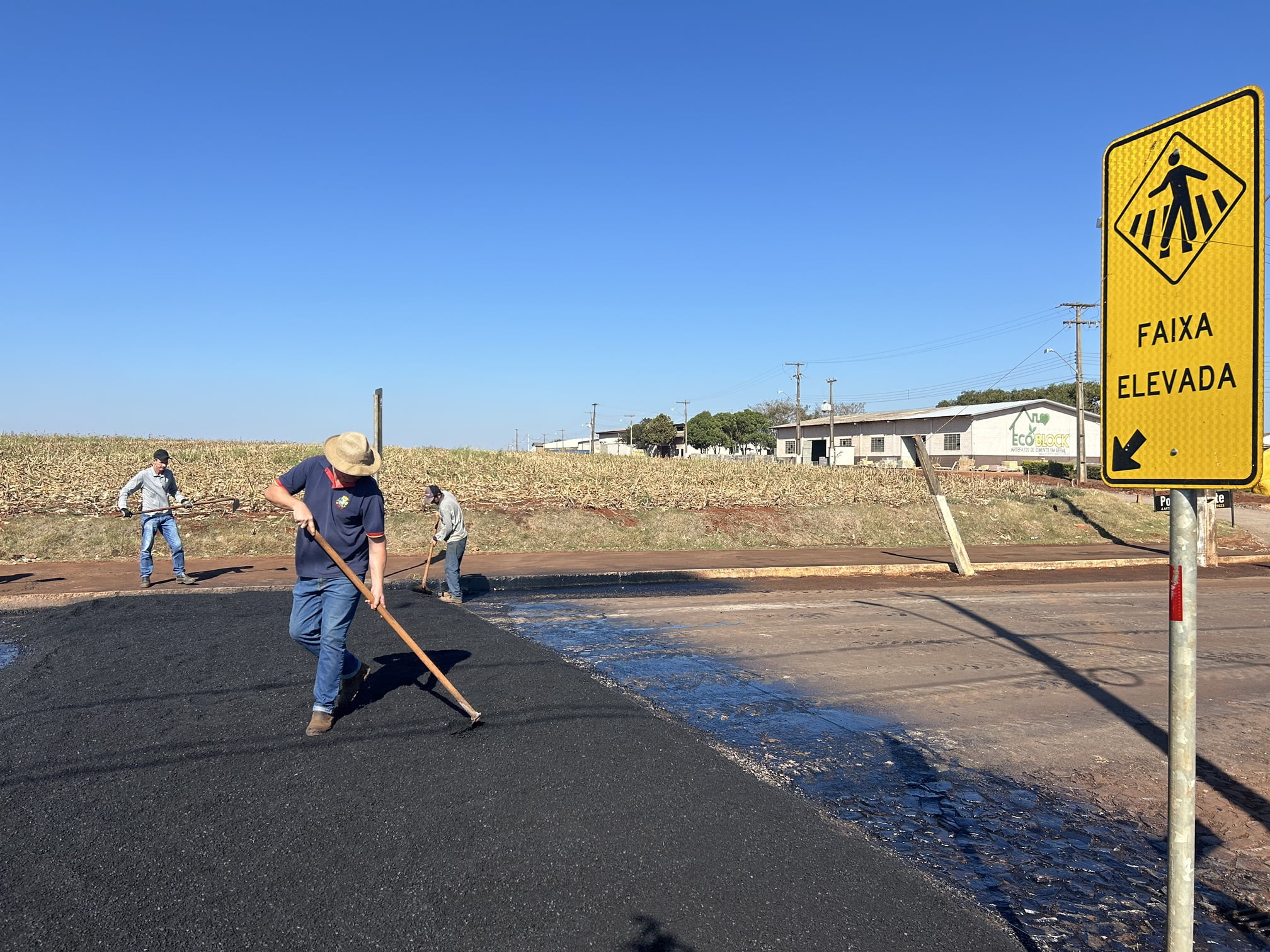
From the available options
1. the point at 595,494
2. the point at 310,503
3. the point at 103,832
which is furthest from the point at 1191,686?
the point at 595,494

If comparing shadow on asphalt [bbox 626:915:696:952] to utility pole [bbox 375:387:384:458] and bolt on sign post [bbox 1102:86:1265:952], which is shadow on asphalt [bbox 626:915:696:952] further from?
utility pole [bbox 375:387:384:458]

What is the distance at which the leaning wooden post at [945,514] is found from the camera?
15562 millimetres

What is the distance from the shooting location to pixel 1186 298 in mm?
2717

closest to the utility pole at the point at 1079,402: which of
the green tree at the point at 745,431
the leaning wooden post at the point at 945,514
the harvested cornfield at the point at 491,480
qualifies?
the harvested cornfield at the point at 491,480

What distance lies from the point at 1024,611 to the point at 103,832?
1076 centimetres

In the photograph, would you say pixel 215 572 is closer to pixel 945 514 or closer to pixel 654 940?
pixel 945 514

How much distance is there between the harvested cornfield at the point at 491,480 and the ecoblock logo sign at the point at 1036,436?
2706 centimetres

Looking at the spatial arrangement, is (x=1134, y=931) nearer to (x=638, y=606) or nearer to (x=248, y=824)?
(x=248, y=824)

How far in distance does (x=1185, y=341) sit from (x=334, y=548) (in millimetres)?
4823

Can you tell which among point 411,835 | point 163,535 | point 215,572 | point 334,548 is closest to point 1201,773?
point 411,835

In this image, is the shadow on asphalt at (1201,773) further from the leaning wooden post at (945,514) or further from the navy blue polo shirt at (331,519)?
the leaning wooden post at (945,514)

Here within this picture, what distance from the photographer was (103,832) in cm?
404

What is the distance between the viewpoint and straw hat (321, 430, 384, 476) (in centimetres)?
572

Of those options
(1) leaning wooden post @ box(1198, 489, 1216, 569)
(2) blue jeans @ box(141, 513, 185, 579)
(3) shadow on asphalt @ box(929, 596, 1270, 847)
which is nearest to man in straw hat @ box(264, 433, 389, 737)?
(3) shadow on asphalt @ box(929, 596, 1270, 847)
